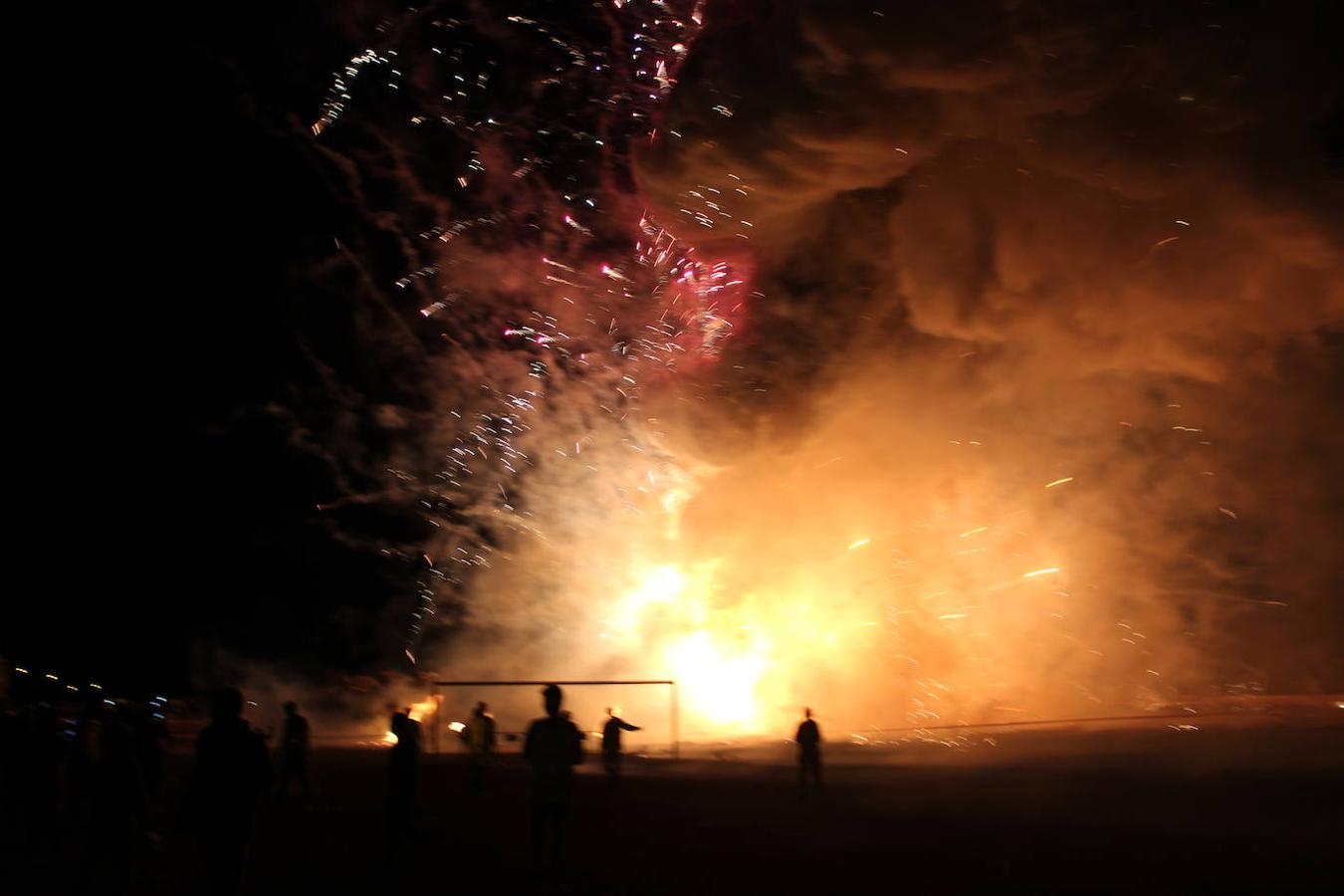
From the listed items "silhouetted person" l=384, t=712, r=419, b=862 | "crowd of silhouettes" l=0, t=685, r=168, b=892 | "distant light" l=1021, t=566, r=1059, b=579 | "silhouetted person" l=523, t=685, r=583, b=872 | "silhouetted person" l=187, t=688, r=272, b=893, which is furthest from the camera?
"distant light" l=1021, t=566, r=1059, b=579

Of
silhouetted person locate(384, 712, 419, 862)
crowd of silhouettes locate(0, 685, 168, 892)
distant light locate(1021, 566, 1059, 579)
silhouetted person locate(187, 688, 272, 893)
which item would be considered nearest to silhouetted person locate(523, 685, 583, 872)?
silhouetted person locate(384, 712, 419, 862)

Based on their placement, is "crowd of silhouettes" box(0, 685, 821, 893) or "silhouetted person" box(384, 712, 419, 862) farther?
"silhouetted person" box(384, 712, 419, 862)

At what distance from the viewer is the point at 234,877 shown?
6.25m

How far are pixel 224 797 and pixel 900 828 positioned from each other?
6007 mm

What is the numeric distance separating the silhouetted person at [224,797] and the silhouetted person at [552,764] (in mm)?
1893

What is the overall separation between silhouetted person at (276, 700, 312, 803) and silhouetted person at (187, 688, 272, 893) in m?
7.04

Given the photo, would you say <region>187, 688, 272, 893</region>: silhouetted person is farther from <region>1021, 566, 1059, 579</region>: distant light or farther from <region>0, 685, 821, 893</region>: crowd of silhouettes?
<region>1021, 566, 1059, 579</region>: distant light

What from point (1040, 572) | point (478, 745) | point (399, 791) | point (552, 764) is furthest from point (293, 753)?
point (1040, 572)

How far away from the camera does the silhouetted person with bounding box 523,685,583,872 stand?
7719 mm

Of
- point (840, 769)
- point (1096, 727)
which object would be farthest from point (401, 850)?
point (1096, 727)

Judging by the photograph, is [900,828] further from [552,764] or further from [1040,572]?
[1040,572]

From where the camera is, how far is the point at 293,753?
525 inches

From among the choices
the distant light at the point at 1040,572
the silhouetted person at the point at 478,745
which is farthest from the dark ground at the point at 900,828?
the distant light at the point at 1040,572

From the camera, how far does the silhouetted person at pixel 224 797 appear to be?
244 inches
